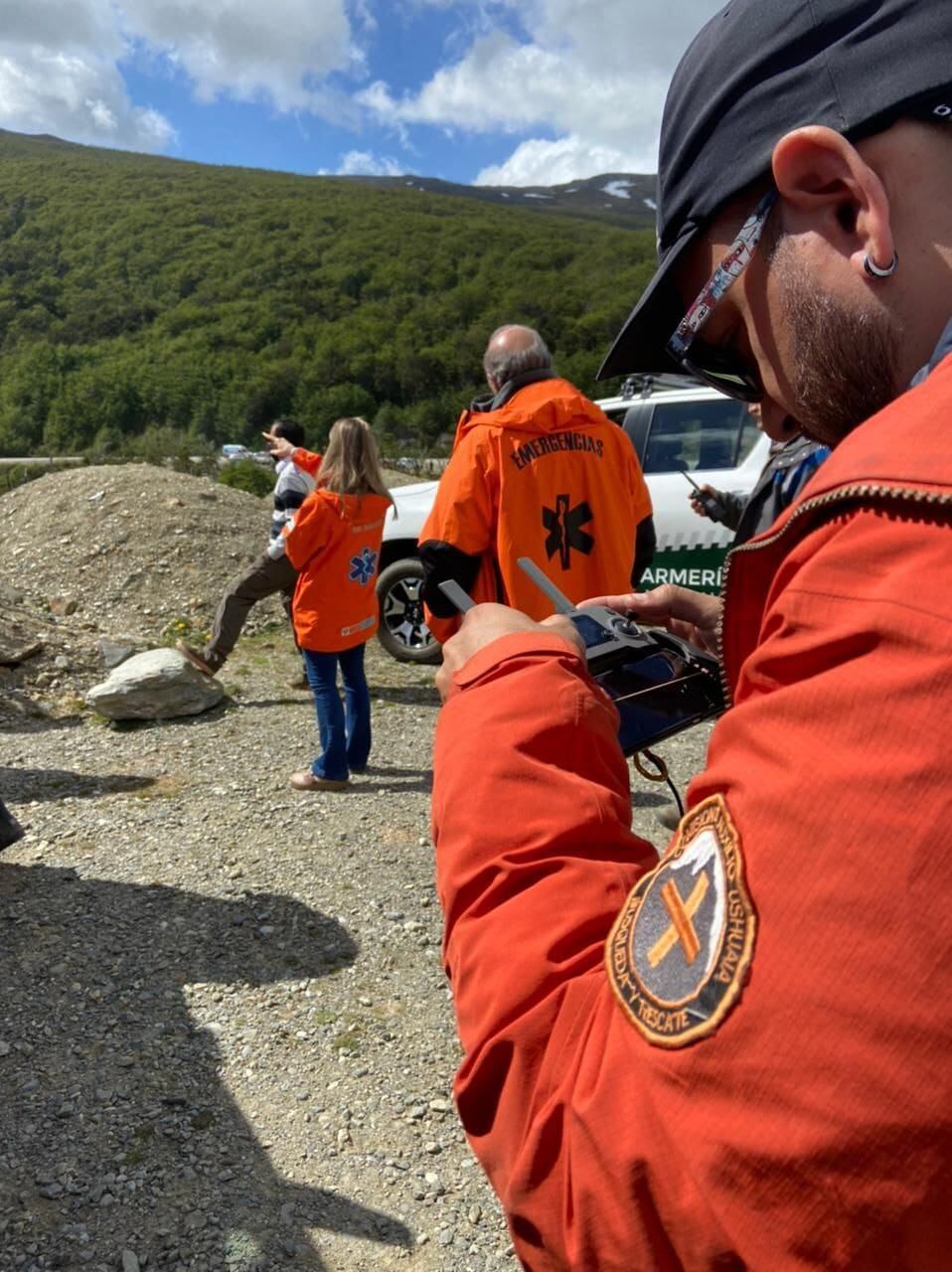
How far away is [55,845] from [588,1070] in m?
4.25

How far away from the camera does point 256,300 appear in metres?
68.1

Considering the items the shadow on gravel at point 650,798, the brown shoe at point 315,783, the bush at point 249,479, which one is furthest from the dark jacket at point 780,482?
the bush at point 249,479

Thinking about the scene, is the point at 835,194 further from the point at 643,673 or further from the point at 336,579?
the point at 336,579

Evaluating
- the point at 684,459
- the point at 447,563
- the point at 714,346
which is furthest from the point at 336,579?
the point at 714,346

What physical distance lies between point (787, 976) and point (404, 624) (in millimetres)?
7268

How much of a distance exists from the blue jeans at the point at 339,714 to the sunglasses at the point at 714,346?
13.1ft

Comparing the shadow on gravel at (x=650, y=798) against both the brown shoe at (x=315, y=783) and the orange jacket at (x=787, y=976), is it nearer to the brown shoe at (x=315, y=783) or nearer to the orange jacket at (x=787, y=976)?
the brown shoe at (x=315, y=783)

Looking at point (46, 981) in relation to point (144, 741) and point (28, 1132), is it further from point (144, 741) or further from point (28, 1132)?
point (144, 741)

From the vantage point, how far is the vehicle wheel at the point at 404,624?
300 inches

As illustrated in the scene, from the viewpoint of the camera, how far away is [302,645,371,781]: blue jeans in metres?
5.01

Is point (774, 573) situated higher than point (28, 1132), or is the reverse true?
point (774, 573)

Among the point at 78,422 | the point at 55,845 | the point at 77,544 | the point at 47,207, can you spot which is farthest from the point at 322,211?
the point at 55,845

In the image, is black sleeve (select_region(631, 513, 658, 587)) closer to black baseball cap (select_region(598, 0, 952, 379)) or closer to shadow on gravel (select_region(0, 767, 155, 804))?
shadow on gravel (select_region(0, 767, 155, 804))

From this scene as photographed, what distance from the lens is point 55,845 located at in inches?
172
